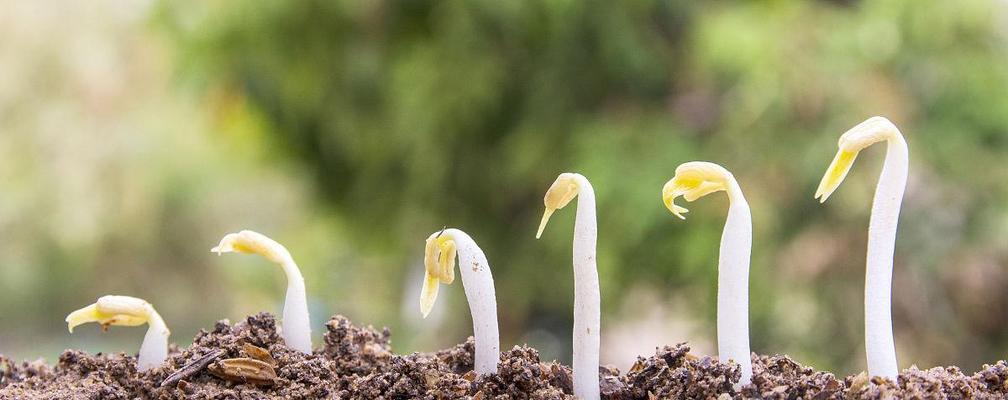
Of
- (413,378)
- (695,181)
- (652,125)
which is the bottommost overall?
(413,378)

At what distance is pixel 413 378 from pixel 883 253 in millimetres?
356

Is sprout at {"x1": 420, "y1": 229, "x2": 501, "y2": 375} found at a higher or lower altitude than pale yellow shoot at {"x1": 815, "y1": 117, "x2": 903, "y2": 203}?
lower

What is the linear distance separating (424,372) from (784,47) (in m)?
2.42

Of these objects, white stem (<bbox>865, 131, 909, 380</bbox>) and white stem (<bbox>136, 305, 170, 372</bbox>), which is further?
white stem (<bbox>136, 305, 170, 372</bbox>)

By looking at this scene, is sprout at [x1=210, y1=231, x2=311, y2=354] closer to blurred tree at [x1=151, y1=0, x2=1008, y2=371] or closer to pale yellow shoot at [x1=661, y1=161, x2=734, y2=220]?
pale yellow shoot at [x1=661, y1=161, x2=734, y2=220]

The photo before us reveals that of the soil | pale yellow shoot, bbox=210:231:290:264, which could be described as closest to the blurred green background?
the soil

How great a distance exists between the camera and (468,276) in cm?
69

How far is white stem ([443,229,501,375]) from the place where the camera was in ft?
2.24

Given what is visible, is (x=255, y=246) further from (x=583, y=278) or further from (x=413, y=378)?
(x=583, y=278)

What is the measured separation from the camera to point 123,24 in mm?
4191

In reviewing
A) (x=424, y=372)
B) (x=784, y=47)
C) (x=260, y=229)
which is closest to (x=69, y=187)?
(x=260, y=229)

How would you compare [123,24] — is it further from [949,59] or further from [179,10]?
[949,59]

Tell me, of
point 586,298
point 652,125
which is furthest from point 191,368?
point 652,125

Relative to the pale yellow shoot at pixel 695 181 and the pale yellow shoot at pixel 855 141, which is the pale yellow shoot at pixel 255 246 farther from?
the pale yellow shoot at pixel 855 141
